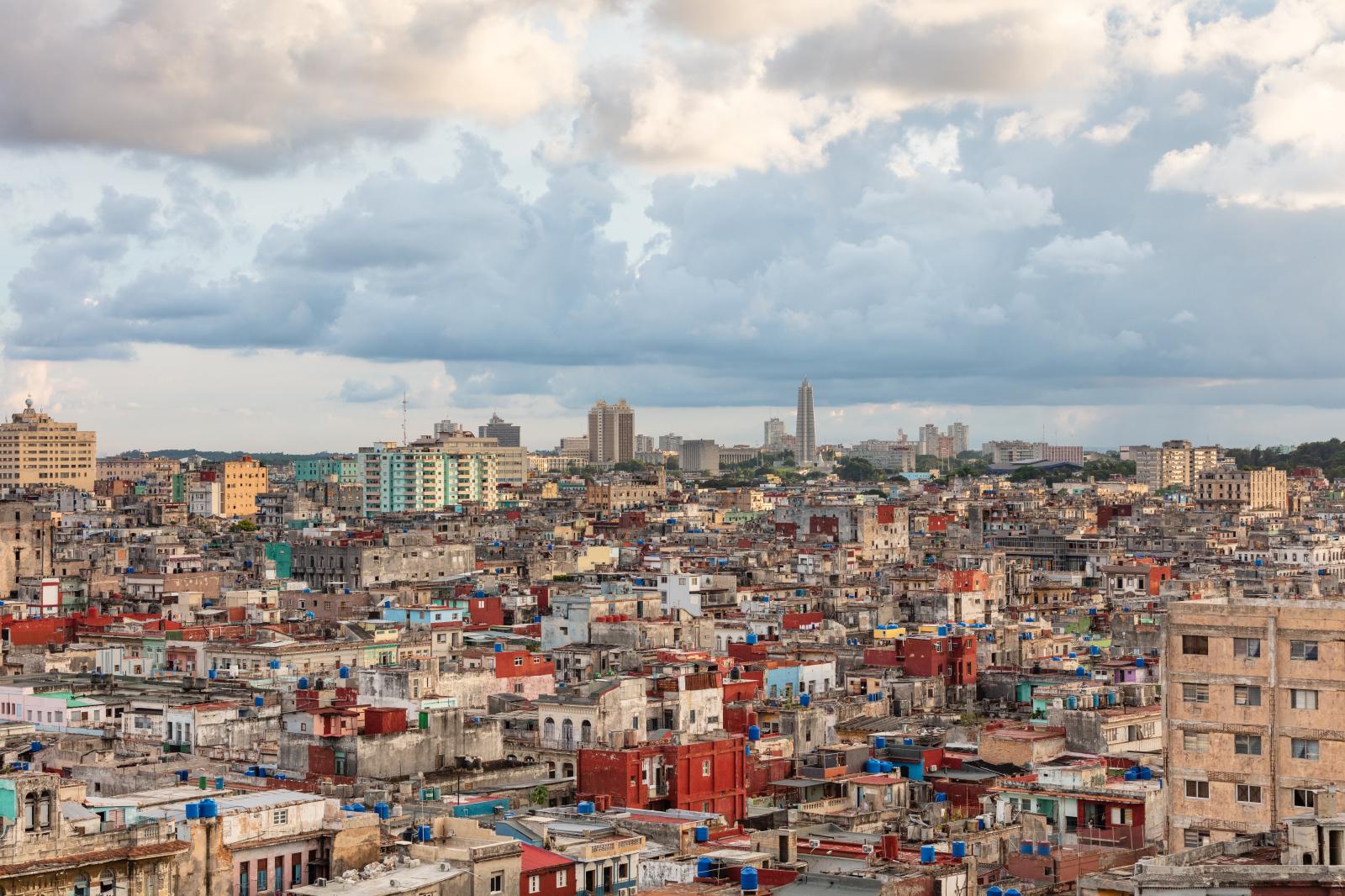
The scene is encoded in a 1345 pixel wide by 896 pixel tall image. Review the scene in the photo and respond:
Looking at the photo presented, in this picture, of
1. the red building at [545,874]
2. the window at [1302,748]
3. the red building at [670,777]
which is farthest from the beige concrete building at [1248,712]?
the red building at [670,777]

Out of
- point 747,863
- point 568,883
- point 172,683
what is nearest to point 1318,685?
point 747,863

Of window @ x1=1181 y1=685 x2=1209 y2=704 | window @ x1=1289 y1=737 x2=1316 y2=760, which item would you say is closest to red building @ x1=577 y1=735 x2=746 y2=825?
window @ x1=1181 y1=685 x2=1209 y2=704

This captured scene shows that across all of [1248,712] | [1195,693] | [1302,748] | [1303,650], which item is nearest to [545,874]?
[1195,693]

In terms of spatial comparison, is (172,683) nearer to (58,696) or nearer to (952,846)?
(58,696)

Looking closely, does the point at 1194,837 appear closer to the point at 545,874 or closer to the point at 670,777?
the point at 545,874

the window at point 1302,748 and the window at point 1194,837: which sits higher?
the window at point 1302,748

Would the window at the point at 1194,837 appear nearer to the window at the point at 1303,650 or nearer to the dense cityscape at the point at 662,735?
the dense cityscape at the point at 662,735

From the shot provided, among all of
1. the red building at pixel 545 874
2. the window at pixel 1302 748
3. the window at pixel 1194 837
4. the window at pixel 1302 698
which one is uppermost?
the window at pixel 1302 698
